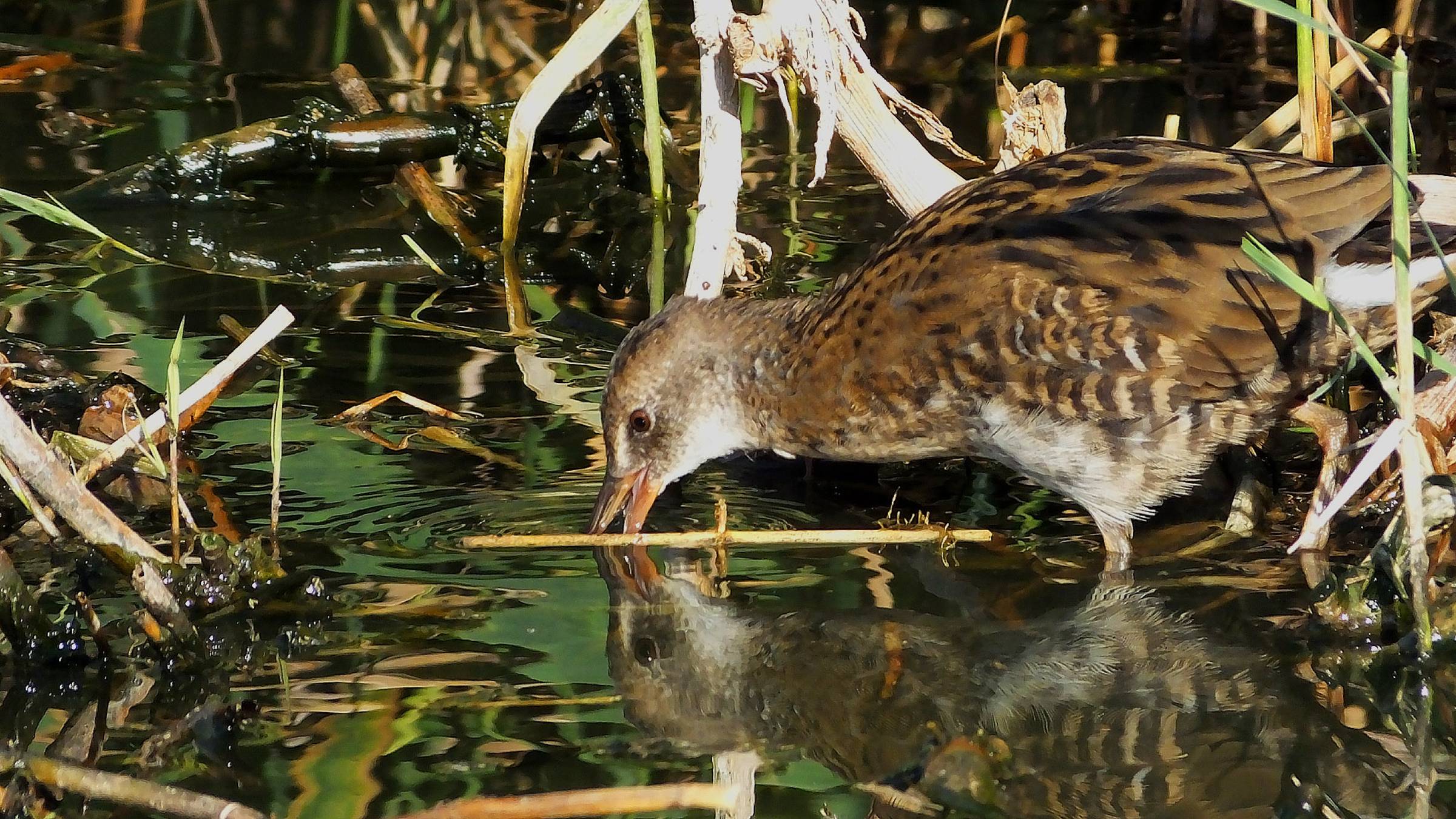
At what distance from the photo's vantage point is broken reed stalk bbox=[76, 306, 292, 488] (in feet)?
10.9

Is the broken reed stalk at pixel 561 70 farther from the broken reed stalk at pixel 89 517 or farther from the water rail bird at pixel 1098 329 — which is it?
the broken reed stalk at pixel 89 517

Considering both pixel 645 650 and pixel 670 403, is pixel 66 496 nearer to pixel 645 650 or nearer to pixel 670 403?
pixel 645 650

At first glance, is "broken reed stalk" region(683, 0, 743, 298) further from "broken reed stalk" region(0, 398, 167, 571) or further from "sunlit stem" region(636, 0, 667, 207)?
"broken reed stalk" region(0, 398, 167, 571)

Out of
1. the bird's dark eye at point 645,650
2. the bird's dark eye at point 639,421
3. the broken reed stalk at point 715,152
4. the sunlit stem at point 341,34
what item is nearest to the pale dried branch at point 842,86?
the broken reed stalk at point 715,152

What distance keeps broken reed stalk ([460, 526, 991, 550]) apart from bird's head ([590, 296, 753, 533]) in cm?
18

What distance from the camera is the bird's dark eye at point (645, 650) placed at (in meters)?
3.20

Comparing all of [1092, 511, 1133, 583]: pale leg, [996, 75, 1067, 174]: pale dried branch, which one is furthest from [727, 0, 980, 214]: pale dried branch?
[1092, 511, 1133, 583]: pale leg

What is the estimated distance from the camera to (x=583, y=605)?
341cm

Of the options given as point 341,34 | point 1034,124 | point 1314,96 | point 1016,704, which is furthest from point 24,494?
point 341,34

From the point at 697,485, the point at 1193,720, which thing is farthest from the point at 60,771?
the point at 697,485

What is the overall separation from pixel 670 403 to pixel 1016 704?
144cm

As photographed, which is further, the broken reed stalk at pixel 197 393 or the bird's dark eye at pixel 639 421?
the bird's dark eye at pixel 639 421

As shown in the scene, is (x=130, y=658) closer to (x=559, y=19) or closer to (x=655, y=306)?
(x=655, y=306)

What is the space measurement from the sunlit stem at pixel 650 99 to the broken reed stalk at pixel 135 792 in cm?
278
